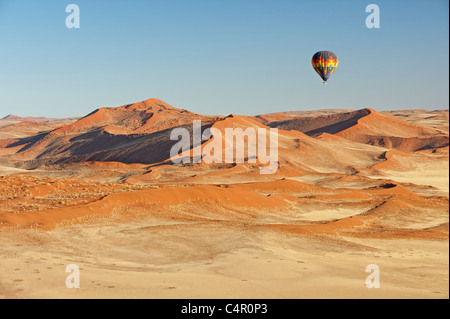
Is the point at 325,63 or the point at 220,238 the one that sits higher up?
the point at 325,63

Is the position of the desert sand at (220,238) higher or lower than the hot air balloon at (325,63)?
A: lower

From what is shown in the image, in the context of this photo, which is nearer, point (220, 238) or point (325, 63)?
point (220, 238)

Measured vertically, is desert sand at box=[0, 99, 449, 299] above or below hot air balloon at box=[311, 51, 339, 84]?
below

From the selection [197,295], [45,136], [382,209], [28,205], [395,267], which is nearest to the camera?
[197,295]

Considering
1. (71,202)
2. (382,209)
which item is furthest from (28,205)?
(382,209)

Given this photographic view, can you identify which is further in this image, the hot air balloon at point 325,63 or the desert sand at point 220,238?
the hot air balloon at point 325,63

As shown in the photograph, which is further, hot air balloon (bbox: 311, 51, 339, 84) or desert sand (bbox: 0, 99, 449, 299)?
hot air balloon (bbox: 311, 51, 339, 84)
